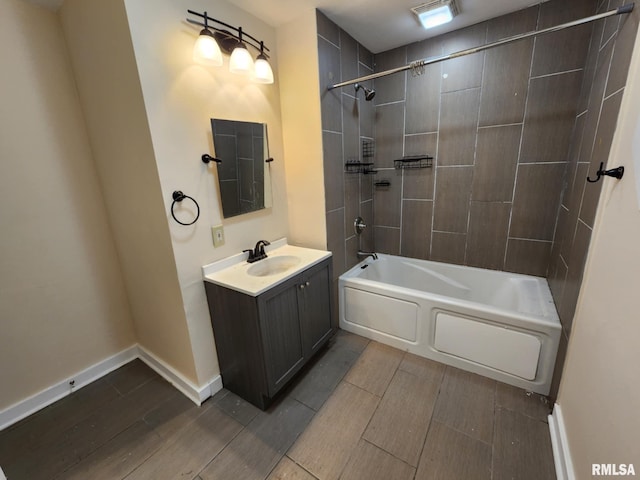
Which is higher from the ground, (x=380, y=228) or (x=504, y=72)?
(x=504, y=72)

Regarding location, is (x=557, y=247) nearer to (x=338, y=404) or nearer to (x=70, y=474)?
(x=338, y=404)

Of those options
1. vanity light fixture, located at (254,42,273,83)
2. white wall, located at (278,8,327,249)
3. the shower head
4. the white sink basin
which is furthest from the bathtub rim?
vanity light fixture, located at (254,42,273,83)

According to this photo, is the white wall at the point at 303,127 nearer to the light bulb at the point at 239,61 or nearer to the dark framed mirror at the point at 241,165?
the dark framed mirror at the point at 241,165

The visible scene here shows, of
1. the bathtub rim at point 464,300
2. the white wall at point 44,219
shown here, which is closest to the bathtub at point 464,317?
the bathtub rim at point 464,300

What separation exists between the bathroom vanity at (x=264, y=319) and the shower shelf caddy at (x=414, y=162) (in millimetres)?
1257

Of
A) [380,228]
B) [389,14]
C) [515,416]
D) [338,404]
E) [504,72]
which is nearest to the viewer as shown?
[515,416]

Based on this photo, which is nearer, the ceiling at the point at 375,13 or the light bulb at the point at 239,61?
the light bulb at the point at 239,61

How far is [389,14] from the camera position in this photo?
182cm

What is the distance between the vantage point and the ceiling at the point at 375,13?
5.40 ft

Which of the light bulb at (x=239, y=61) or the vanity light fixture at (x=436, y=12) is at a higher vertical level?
the vanity light fixture at (x=436, y=12)

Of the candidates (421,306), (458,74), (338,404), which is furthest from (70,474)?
(458,74)

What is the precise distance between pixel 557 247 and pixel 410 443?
64.2 inches

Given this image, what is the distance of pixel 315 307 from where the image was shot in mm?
1856

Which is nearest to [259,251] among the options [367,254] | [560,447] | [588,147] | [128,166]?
[128,166]
